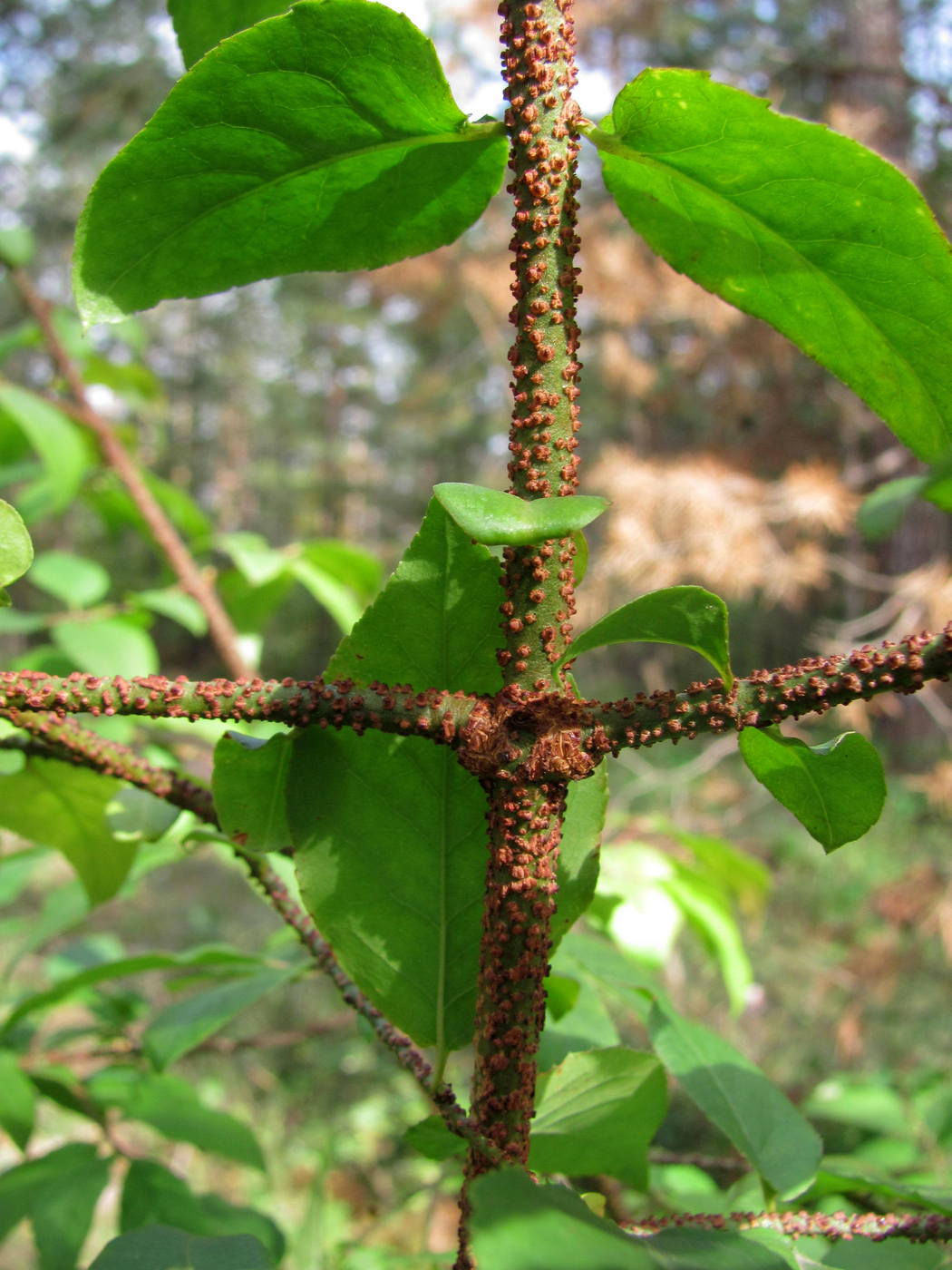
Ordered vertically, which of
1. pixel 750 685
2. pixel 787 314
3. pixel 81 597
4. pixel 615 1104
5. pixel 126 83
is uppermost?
pixel 126 83

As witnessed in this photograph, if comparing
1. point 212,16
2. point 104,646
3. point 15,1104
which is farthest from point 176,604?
point 212,16

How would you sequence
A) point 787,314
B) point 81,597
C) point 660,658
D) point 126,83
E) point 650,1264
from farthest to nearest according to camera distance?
point 660,658 → point 126,83 → point 81,597 → point 787,314 → point 650,1264

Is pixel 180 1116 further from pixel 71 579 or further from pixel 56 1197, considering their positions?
pixel 71 579

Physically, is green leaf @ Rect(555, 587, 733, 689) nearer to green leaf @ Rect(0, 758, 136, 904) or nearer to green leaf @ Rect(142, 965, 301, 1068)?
green leaf @ Rect(0, 758, 136, 904)

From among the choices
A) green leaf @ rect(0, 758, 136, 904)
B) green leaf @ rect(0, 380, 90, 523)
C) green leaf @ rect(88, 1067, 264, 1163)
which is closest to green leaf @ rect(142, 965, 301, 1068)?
green leaf @ rect(88, 1067, 264, 1163)

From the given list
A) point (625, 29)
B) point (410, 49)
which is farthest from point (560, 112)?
point (625, 29)

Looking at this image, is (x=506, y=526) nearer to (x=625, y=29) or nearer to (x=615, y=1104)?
(x=615, y=1104)

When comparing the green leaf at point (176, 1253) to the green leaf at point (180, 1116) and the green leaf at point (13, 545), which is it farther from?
the green leaf at point (180, 1116)
